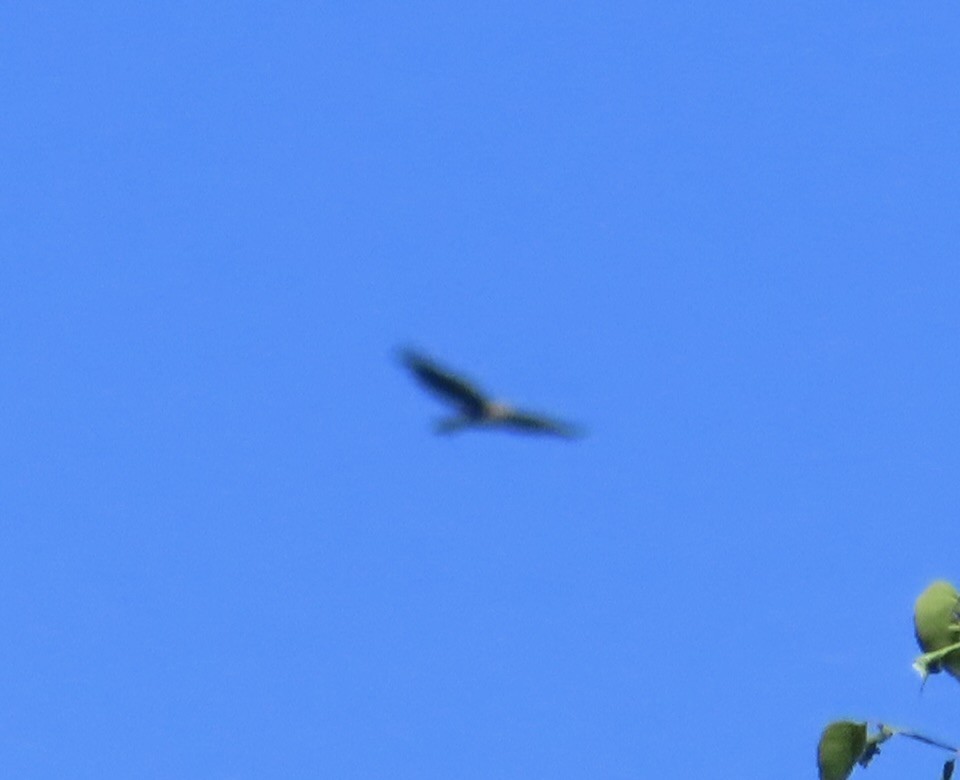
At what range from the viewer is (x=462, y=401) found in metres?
11.9

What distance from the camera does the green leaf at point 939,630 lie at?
8.30 m

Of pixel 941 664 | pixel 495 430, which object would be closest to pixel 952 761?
pixel 941 664

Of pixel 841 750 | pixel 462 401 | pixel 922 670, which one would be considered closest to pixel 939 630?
pixel 922 670

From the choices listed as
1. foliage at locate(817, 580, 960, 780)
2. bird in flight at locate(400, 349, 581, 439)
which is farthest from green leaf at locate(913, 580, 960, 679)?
bird in flight at locate(400, 349, 581, 439)

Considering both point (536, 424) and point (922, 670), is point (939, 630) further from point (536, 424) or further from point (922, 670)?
point (536, 424)

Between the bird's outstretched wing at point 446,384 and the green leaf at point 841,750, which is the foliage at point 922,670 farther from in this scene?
the bird's outstretched wing at point 446,384

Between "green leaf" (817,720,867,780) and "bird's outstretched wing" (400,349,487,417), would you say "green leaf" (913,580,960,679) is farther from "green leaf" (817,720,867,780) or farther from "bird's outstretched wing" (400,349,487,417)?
"bird's outstretched wing" (400,349,487,417)

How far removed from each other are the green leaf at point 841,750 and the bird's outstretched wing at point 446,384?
362 cm

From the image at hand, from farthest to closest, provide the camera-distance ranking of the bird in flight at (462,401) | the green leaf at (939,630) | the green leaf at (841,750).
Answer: the bird in flight at (462,401), the green leaf at (841,750), the green leaf at (939,630)

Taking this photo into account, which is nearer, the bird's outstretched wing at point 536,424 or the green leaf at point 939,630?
the green leaf at point 939,630

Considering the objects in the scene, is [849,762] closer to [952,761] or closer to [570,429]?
[952,761]

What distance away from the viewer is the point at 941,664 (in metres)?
8.32

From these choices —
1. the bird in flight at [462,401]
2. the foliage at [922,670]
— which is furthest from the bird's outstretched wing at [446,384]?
the foliage at [922,670]

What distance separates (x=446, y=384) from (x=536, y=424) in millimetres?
895
